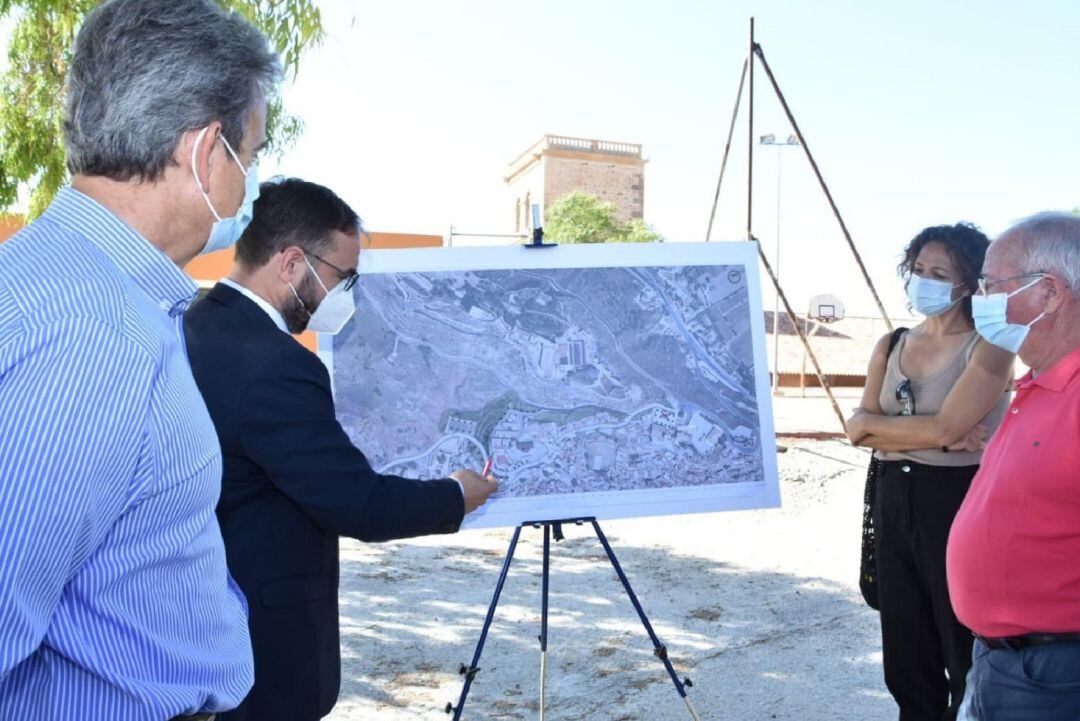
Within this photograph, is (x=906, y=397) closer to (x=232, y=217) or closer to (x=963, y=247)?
(x=963, y=247)

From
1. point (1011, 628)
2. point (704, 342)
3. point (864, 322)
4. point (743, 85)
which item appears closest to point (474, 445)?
point (704, 342)

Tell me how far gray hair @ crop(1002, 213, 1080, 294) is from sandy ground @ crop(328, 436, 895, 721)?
250cm

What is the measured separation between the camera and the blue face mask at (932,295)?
3.22 metres

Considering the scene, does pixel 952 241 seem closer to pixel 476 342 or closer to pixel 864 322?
pixel 476 342

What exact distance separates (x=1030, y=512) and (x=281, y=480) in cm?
183

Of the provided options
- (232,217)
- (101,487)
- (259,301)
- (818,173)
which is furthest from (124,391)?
(818,173)

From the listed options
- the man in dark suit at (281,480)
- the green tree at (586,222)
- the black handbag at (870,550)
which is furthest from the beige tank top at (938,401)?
the green tree at (586,222)

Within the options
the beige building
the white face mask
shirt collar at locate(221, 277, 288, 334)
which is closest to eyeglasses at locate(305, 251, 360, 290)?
the white face mask

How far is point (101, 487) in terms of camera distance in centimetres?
102

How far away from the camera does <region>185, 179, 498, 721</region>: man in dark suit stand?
2018 millimetres

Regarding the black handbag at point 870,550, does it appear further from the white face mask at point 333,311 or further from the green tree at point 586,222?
the green tree at point 586,222

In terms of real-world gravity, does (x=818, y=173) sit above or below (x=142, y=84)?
above

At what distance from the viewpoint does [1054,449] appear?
6.98 ft

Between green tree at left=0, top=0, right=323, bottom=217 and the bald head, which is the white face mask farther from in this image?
green tree at left=0, top=0, right=323, bottom=217
